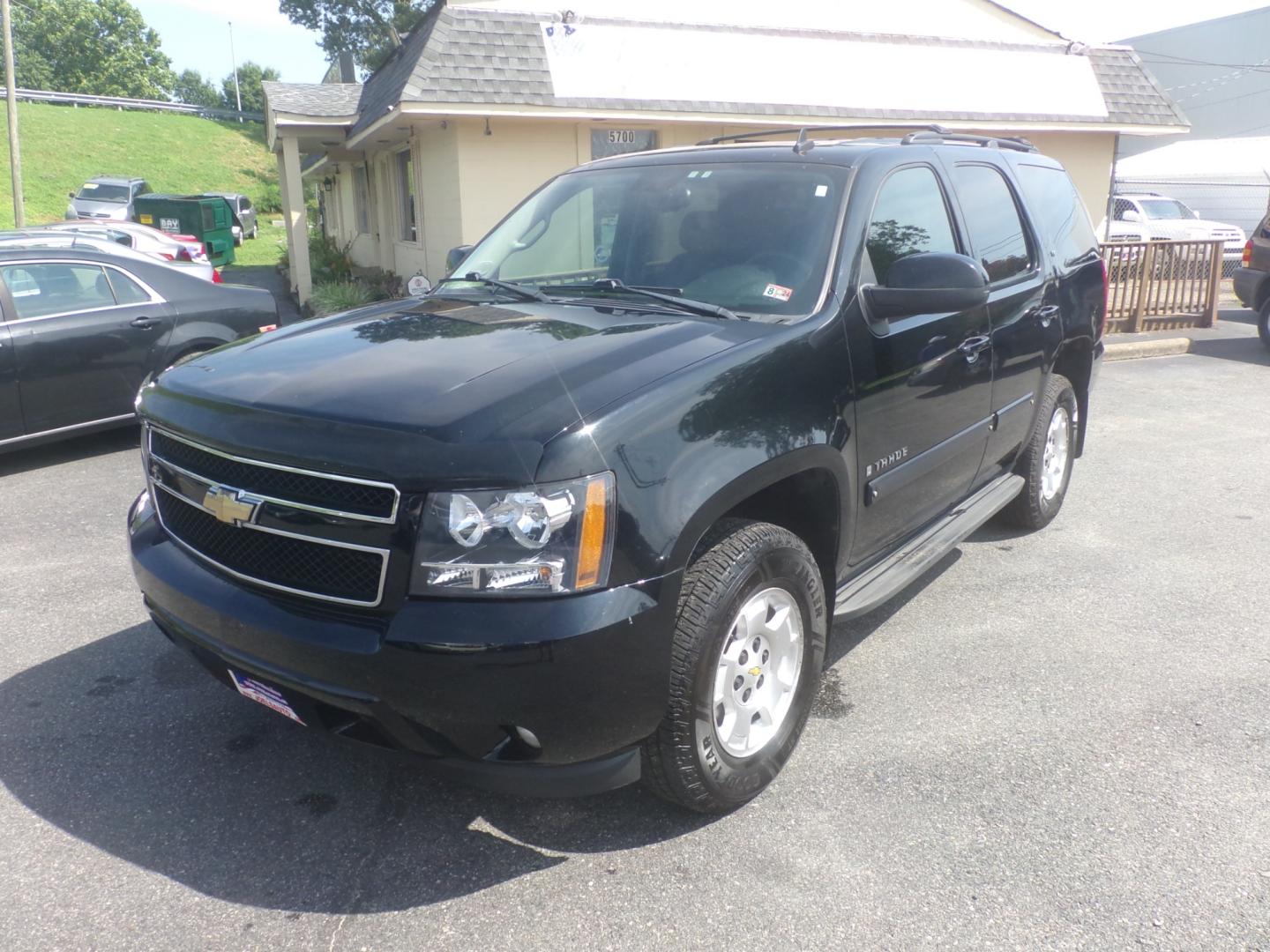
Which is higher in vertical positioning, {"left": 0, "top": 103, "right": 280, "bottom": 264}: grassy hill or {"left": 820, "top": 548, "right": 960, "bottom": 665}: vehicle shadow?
{"left": 0, "top": 103, "right": 280, "bottom": 264}: grassy hill

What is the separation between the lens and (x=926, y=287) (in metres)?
3.50

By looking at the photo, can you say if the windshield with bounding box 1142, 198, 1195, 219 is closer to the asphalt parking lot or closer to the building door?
the asphalt parking lot

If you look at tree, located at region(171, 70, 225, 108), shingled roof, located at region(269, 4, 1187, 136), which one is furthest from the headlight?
tree, located at region(171, 70, 225, 108)

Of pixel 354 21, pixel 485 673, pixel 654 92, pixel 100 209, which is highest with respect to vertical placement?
pixel 354 21

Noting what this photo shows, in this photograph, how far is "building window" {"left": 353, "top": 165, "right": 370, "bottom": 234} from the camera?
66.1 feet

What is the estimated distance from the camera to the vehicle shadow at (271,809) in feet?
9.40

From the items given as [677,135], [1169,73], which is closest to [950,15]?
[677,135]

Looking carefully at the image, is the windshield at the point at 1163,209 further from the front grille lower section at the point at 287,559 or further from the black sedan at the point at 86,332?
the front grille lower section at the point at 287,559

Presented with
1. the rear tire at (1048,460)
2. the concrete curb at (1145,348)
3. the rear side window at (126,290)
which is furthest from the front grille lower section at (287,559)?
the concrete curb at (1145,348)

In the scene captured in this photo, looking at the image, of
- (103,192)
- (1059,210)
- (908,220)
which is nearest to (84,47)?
(103,192)

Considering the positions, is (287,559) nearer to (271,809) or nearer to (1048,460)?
(271,809)

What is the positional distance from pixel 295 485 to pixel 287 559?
211 millimetres

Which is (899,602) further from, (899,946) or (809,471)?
(899,946)

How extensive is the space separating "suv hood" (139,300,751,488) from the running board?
1078mm
